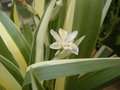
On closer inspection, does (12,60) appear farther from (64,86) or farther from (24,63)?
(64,86)

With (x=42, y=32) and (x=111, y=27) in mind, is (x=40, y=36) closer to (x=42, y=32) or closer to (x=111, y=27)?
(x=42, y=32)

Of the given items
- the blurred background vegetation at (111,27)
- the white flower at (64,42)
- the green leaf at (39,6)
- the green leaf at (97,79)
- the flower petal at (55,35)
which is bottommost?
the blurred background vegetation at (111,27)

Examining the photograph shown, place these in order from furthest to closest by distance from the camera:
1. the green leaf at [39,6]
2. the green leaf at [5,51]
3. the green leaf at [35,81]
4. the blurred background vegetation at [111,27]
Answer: the blurred background vegetation at [111,27], the green leaf at [39,6], the green leaf at [5,51], the green leaf at [35,81]

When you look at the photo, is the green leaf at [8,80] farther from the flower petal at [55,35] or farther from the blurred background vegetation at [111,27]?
the blurred background vegetation at [111,27]

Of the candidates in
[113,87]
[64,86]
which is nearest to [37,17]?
[64,86]

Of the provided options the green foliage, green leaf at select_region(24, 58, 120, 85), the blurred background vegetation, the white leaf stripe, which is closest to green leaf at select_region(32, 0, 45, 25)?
the green foliage

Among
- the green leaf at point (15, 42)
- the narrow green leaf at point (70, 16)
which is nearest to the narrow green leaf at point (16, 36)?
the green leaf at point (15, 42)
